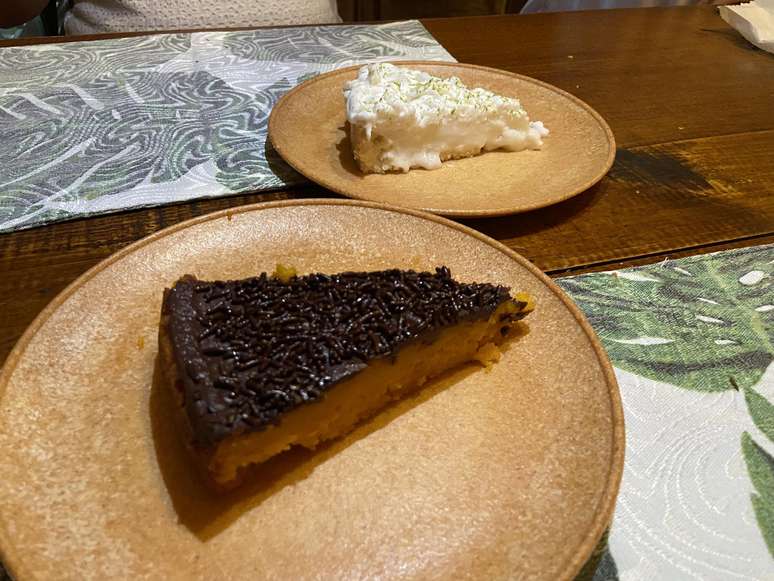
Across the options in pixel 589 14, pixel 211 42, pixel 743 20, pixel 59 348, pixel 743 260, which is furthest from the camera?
pixel 589 14

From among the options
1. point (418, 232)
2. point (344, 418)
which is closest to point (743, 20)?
point (418, 232)

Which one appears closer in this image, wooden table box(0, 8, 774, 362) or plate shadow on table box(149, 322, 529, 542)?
plate shadow on table box(149, 322, 529, 542)

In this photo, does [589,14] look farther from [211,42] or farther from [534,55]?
[211,42]

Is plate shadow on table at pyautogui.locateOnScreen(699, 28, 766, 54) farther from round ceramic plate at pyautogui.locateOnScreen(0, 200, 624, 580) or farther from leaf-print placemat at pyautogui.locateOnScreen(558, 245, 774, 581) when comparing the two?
round ceramic plate at pyautogui.locateOnScreen(0, 200, 624, 580)

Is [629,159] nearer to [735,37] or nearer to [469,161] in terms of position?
[469,161]

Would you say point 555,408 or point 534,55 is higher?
point 534,55

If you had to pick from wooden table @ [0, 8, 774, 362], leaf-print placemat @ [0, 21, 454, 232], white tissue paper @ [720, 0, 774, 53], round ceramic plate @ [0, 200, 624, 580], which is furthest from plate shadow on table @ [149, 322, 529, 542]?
white tissue paper @ [720, 0, 774, 53]
